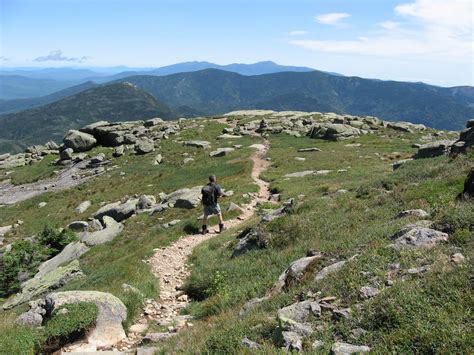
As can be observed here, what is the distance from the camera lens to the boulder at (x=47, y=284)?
2000cm

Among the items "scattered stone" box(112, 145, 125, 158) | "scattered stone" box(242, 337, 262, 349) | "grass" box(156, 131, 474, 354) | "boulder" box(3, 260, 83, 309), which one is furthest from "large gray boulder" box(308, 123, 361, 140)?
"scattered stone" box(242, 337, 262, 349)

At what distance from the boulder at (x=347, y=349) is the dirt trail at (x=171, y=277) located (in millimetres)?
7215

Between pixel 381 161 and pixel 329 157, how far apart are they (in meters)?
5.83

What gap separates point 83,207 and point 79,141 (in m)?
37.3

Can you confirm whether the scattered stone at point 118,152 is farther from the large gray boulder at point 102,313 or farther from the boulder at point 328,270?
the boulder at point 328,270

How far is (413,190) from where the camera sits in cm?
1719

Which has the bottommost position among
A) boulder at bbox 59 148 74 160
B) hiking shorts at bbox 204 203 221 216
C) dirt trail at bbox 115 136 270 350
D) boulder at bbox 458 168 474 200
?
boulder at bbox 59 148 74 160

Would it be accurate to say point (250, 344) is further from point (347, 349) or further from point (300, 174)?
point (300, 174)

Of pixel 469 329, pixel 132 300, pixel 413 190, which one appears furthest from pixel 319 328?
pixel 413 190

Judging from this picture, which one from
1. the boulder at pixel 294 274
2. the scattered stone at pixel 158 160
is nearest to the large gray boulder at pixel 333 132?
the scattered stone at pixel 158 160

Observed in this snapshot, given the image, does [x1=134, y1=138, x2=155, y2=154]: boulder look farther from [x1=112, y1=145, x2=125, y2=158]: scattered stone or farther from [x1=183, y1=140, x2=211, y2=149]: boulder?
[x1=183, y1=140, x2=211, y2=149]: boulder

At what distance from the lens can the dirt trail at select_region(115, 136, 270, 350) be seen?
13.8 metres

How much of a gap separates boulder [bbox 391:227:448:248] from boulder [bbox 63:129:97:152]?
75040 mm

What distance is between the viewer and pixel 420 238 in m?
10.8
